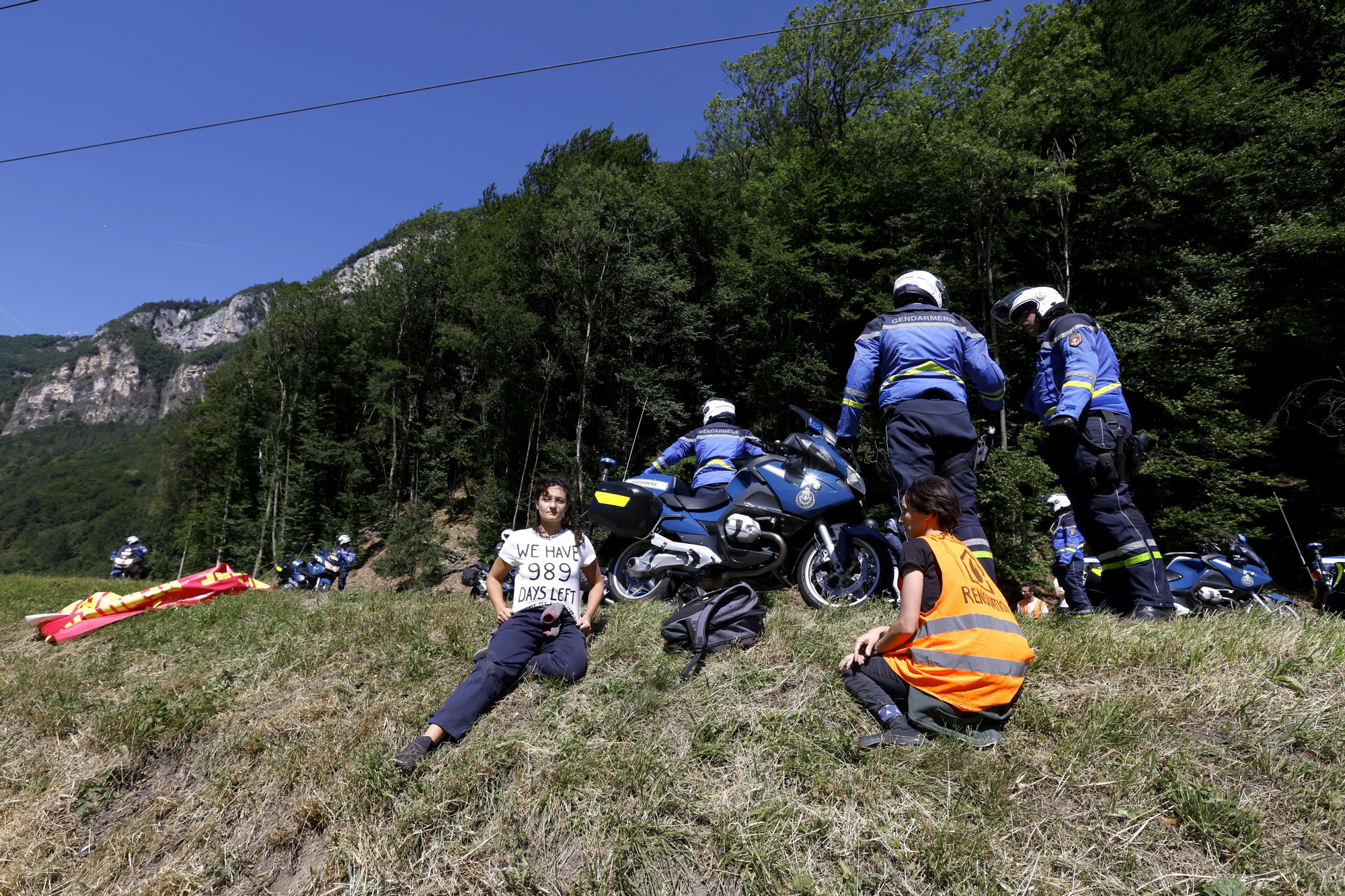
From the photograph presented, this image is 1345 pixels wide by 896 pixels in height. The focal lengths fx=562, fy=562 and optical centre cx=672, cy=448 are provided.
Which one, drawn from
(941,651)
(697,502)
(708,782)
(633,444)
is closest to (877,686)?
(941,651)

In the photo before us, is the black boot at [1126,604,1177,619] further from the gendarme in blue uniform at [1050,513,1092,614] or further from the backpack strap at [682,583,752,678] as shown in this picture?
the gendarme in blue uniform at [1050,513,1092,614]

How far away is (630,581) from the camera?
18.2 ft

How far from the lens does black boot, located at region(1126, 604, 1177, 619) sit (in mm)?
3480

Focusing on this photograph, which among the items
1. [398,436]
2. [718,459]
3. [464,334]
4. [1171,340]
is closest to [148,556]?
[398,436]

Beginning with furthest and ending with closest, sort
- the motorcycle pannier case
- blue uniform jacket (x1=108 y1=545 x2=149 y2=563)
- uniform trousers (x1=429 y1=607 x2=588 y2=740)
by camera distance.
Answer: blue uniform jacket (x1=108 y1=545 x2=149 y2=563)
the motorcycle pannier case
uniform trousers (x1=429 y1=607 x2=588 y2=740)

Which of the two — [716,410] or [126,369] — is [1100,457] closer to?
[716,410]

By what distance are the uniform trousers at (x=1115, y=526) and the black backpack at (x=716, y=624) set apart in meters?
2.31

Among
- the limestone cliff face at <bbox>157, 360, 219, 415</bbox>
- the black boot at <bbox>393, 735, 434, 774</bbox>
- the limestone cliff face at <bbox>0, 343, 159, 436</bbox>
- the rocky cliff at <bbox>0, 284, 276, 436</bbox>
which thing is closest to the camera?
the black boot at <bbox>393, 735, 434, 774</bbox>

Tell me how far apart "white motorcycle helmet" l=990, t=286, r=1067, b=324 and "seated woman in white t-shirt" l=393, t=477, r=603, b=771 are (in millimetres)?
3366

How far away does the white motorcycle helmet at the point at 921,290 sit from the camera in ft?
12.8

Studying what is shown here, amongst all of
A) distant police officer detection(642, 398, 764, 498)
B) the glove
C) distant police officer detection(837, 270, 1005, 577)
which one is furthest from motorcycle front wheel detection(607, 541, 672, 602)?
the glove

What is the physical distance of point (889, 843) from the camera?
1.89 meters

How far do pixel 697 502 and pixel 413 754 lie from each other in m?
3.20

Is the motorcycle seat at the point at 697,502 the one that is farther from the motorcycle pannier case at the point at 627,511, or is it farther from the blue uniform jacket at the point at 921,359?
the blue uniform jacket at the point at 921,359
